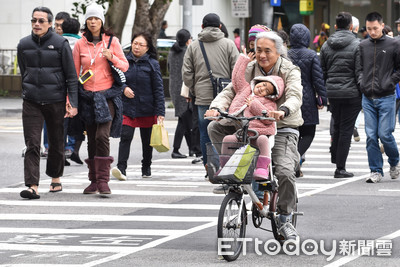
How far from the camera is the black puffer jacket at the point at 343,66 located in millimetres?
12883

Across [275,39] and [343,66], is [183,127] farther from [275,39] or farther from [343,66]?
[275,39]

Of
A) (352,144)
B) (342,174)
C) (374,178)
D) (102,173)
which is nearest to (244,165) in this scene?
(102,173)

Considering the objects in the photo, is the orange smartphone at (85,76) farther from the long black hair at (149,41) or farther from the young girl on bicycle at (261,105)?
the young girl on bicycle at (261,105)

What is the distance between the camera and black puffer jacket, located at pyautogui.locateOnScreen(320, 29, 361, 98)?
42.3ft

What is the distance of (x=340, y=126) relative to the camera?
13.1 metres

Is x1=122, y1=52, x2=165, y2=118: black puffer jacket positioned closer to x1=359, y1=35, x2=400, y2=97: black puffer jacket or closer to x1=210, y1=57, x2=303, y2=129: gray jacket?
x1=359, y1=35, x2=400, y2=97: black puffer jacket

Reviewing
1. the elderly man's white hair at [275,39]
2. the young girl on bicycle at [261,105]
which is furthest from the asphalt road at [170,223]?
the elderly man's white hair at [275,39]

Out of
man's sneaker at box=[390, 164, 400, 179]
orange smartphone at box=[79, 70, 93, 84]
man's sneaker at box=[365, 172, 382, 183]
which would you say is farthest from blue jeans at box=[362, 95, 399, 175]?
orange smartphone at box=[79, 70, 93, 84]

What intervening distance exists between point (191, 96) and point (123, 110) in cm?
92

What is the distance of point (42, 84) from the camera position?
11.2 m

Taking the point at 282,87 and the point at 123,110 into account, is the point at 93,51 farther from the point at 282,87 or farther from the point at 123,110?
the point at 282,87

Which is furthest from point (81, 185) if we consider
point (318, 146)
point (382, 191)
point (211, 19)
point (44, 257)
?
point (318, 146)

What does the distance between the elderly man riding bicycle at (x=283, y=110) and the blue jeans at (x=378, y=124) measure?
14.0 feet

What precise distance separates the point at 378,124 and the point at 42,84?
4.05 metres
